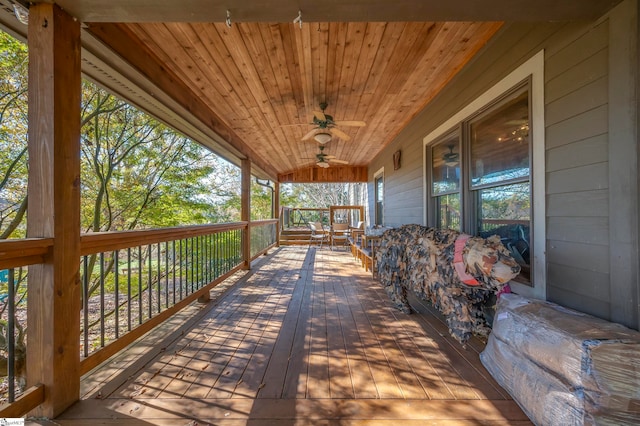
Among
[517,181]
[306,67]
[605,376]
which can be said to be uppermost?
[306,67]

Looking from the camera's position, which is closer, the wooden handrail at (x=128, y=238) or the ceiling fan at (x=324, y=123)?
the wooden handrail at (x=128, y=238)

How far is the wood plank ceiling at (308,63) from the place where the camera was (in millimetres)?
2049

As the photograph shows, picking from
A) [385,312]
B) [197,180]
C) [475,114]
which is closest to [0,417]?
[385,312]

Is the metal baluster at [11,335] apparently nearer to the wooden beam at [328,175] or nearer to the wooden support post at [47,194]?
the wooden support post at [47,194]

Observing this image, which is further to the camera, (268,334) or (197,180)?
(197,180)

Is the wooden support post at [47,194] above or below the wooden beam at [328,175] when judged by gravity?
below

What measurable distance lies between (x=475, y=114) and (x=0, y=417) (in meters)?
3.68

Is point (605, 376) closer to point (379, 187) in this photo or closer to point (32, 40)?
point (32, 40)

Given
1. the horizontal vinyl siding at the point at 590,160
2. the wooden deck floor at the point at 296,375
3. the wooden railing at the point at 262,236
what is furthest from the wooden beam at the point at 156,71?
the horizontal vinyl siding at the point at 590,160

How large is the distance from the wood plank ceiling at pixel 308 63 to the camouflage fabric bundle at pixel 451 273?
5.24ft

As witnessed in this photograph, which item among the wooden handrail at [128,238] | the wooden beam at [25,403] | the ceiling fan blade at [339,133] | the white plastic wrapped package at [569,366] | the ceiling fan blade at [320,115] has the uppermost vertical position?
the ceiling fan blade at [320,115]

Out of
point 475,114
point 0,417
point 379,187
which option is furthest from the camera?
point 379,187

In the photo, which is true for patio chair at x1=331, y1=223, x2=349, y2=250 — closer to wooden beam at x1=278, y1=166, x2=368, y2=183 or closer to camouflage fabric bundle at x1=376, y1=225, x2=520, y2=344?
wooden beam at x1=278, y1=166, x2=368, y2=183

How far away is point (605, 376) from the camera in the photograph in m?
1.05
